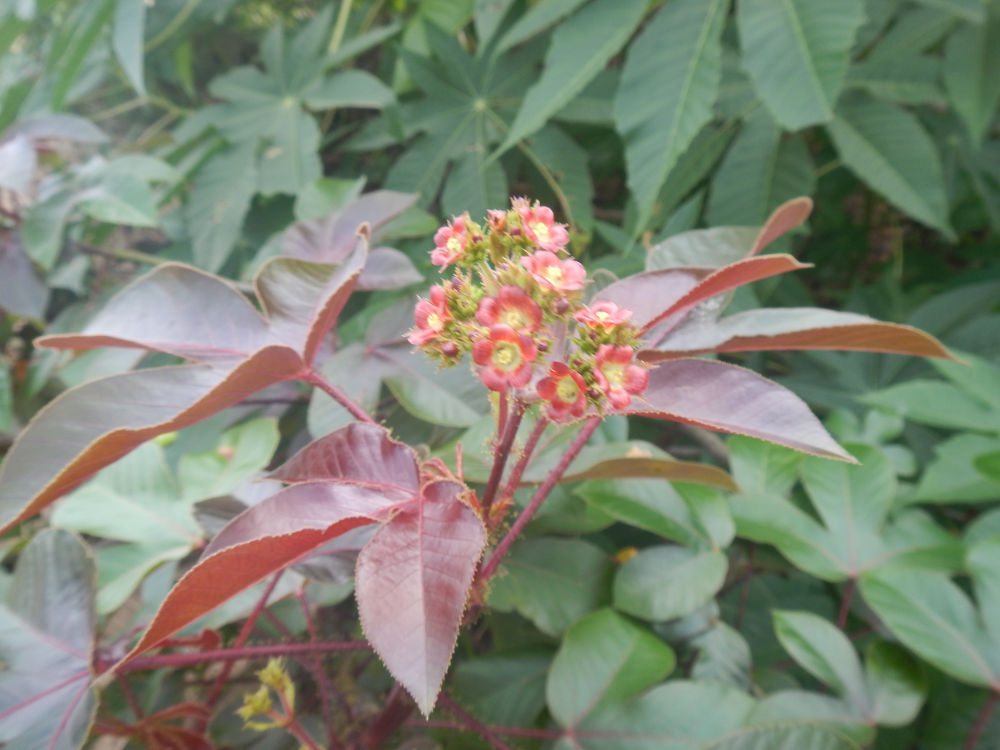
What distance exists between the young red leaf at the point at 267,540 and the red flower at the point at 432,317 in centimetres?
11

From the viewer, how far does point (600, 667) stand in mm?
550

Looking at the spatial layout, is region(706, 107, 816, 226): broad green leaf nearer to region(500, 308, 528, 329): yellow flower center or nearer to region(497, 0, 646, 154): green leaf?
region(497, 0, 646, 154): green leaf

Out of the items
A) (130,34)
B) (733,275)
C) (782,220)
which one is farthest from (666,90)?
(130,34)

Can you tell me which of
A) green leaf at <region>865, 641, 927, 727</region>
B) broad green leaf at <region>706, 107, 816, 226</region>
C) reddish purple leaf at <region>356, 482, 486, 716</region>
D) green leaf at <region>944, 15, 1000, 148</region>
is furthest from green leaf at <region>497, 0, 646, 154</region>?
green leaf at <region>865, 641, 927, 727</region>

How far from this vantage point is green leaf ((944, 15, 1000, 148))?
0.84m

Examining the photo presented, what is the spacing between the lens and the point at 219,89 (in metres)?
1.14

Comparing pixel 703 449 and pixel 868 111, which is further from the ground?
pixel 868 111

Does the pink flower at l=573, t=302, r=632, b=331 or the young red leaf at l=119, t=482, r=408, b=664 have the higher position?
the pink flower at l=573, t=302, r=632, b=331

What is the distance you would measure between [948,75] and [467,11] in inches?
29.1

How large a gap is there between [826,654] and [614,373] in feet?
1.44

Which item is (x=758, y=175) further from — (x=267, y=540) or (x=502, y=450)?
(x=267, y=540)

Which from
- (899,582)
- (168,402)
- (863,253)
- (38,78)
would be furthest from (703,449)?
(38,78)

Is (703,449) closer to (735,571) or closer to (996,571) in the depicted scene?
(735,571)

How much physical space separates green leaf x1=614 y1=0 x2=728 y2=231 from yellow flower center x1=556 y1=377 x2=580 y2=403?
1.34ft
